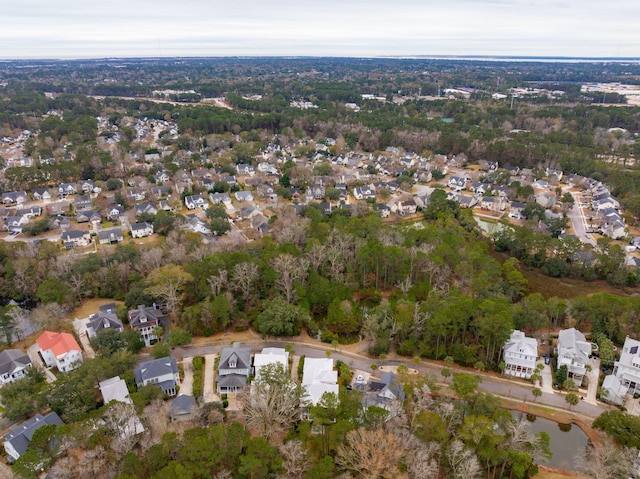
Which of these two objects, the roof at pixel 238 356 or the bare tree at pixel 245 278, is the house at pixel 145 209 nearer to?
the bare tree at pixel 245 278

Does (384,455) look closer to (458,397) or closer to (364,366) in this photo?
(458,397)

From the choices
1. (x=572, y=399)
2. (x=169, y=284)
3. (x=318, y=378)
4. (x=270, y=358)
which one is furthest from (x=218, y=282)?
(x=572, y=399)

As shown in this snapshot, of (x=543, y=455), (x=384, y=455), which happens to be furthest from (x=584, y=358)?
(x=384, y=455)

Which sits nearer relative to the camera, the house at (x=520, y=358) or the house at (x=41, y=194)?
the house at (x=520, y=358)

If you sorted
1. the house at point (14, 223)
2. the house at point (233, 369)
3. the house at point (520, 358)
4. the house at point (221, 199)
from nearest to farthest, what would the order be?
the house at point (233, 369) → the house at point (520, 358) → the house at point (14, 223) → the house at point (221, 199)

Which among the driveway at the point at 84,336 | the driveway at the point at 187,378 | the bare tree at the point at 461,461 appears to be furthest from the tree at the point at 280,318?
the bare tree at the point at 461,461

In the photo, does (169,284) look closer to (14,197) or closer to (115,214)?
(115,214)
